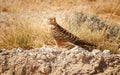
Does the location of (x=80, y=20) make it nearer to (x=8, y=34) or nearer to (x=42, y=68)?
(x=8, y=34)

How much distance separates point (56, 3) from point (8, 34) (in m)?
6.36

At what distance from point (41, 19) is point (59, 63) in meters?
6.52

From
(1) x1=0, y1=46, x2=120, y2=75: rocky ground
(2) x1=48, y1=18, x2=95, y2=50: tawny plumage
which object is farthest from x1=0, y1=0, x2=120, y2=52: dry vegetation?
(1) x1=0, y1=46, x2=120, y2=75: rocky ground

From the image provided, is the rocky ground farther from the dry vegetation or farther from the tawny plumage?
the dry vegetation

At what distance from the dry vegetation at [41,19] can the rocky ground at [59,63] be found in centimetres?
234

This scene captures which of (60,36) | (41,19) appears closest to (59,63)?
(60,36)

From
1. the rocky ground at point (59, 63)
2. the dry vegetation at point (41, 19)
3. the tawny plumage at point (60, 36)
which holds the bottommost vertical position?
the dry vegetation at point (41, 19)

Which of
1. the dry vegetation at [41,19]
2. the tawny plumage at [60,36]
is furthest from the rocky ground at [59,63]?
the dry vegetation at [41,19]

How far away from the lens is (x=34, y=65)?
553 centimetres

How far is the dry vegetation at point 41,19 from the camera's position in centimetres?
838

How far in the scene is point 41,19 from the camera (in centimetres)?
1195

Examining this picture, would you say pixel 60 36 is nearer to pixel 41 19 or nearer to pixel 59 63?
pixel 59 63

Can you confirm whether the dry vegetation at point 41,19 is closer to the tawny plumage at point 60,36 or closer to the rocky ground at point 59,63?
the tawny plumage at point 60,36

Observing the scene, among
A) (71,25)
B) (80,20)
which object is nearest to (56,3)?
(80,20)
